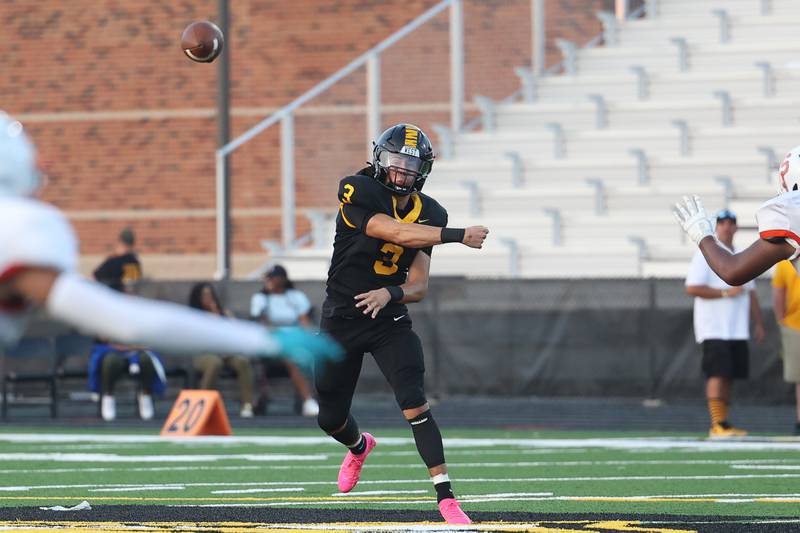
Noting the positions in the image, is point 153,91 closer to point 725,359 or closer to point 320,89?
point 320,89

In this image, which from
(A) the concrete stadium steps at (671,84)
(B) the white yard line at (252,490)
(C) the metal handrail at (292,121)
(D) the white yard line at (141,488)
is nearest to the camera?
(B) the white yard line at (252,490)

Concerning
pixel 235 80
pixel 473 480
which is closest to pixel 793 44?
pixel 235 80

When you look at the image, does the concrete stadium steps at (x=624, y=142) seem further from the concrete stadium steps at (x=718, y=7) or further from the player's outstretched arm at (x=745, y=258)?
the player's outstretched arm at (x=745, y=258)

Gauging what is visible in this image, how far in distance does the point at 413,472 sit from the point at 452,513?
380cm

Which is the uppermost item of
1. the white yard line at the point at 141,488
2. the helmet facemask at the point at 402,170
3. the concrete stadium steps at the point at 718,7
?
the concrete stadium steps at the point at 718,7

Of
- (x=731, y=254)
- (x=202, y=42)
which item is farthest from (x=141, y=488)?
(x=731, y=254)

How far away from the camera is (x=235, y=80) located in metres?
32.1

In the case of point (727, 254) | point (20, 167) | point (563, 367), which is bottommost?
point (563, 367)

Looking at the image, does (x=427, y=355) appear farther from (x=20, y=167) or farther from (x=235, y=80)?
(x=20, y=167)

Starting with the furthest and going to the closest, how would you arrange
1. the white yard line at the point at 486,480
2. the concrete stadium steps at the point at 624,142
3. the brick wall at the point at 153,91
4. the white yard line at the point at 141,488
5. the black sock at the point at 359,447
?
1. the brick wall at the point at 153,91
2. the concrete stadium steps at the point at 624,142
3. the white yard line at the point at 486,480
4. the white yard line at the point at 141,488
5. the black sock at the point at 359,447

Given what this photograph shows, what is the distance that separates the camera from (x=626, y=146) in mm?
25688

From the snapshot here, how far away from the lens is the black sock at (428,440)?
30.3ft

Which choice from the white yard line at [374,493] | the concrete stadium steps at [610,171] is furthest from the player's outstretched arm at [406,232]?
the concrete stadium steps at [610,171]

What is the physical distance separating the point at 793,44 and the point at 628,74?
235cm
